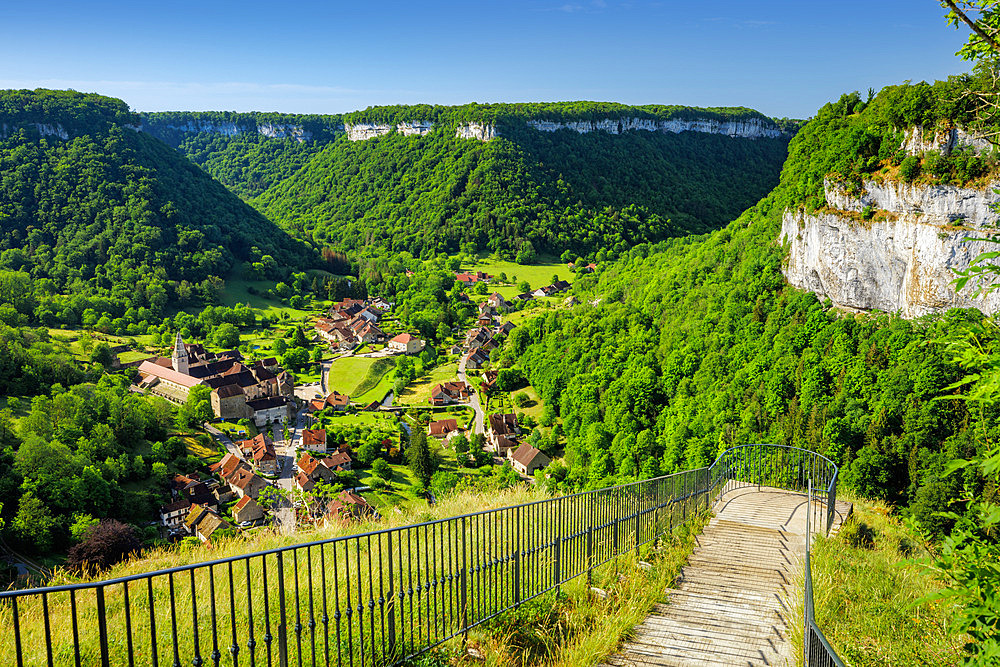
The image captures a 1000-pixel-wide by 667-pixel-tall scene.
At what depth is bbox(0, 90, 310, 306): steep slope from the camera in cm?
6894

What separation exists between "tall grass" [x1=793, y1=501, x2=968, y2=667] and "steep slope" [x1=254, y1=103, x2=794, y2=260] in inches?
3299

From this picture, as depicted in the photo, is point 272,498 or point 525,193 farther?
point 525,193

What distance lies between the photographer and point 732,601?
22.0 feet

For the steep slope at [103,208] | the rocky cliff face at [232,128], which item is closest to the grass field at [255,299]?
the steep slope at [103,208]

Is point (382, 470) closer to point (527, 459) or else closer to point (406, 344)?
point (527, 459)

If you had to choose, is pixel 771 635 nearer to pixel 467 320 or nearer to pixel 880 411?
pixel 880 411

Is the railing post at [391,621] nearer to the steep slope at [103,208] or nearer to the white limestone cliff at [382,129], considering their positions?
Result: the steep slope at [103,208]

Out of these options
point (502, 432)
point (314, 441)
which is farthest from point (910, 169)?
point (314, 441)

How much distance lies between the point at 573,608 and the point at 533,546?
2.22 feet

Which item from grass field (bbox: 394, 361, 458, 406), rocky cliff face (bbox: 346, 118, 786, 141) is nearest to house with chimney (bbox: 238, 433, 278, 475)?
grass field (bbox: 394, 361, 458, 406)

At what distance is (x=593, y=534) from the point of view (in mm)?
7234

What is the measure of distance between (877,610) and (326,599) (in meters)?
4.97

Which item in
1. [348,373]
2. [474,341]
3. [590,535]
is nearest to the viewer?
[590,535]

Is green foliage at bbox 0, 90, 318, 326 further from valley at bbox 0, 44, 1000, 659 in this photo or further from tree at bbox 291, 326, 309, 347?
tree at bbox 291, 326, 309, 347
